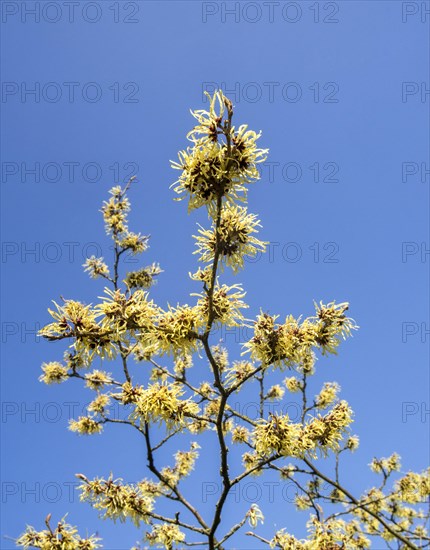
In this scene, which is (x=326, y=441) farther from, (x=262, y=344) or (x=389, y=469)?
(x=389, y=469)

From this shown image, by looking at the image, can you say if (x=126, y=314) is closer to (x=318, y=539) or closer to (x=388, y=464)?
(x=318, y=539)

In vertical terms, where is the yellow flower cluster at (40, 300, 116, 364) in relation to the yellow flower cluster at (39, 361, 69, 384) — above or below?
below

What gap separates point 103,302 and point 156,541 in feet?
16.3

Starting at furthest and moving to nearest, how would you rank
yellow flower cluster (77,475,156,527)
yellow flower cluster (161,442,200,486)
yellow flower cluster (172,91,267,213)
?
yellow flower cluster (161,442,200,486), yellow flower cluster (77,475,156,527), yellow flower cluster (172,91,267,213)

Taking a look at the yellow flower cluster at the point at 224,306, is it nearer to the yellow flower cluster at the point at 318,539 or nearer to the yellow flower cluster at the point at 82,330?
the yellow flower cluster at the point at 82,330

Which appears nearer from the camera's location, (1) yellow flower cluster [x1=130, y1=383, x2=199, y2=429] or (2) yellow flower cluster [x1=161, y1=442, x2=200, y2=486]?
(1) yellow flower cluster [x1=130, y1=383, x2=199, y2=429]

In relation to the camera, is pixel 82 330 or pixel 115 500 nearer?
pixel 82 330

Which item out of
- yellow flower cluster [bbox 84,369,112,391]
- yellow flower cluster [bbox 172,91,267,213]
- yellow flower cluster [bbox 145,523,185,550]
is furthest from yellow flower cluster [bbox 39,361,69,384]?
yellow flower cluster [bbox 172,91,267,213]

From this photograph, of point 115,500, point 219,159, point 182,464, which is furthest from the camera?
point 182,464

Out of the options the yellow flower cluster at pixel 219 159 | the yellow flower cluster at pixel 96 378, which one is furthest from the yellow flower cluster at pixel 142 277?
the yellow flower cluster at pixel 219 159

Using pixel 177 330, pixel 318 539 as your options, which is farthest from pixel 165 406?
pixel 318 539

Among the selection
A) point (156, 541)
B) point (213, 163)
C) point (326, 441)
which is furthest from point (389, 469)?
point (213, 163)

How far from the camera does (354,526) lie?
1087cm

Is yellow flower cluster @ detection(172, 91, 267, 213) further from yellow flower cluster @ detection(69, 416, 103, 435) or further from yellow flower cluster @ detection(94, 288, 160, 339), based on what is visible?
yellow flower cluster @ detection(69, 416, 103, 435)
